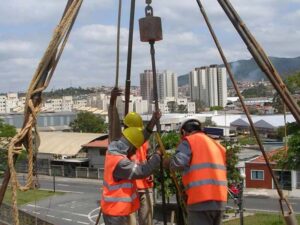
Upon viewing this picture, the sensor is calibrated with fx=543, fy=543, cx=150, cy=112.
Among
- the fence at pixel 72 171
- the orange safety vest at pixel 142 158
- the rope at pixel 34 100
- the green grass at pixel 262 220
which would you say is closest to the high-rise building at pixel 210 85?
the fence at pixel 72 171

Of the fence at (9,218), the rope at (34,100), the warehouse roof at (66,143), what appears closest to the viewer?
the rope at (34,100)

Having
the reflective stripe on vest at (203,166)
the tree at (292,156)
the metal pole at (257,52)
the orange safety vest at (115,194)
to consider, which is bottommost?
the tree at (292,156)

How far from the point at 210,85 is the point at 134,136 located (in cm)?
15579

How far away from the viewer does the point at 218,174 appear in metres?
4.09

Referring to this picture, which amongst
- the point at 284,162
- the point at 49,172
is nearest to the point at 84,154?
the point at 49,172

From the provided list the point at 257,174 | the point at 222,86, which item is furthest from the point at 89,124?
the point at 222,86

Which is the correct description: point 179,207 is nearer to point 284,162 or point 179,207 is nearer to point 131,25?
point 131,25

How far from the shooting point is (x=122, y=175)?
419 centimetres

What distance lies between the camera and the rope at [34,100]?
3672 millimetres

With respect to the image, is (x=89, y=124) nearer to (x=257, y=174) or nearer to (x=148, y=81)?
(x=257, y=174)

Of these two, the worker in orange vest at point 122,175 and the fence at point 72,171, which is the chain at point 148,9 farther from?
the fence at point 72,171

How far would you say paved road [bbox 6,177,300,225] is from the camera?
83.6 feet

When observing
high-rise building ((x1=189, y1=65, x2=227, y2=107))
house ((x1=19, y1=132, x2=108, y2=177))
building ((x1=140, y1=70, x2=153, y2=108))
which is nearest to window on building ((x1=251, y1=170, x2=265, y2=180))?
house ((x1=19, y1=132, x2=108, y2=177))

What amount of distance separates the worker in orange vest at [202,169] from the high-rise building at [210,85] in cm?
15564
